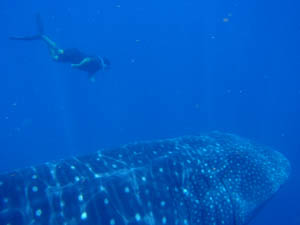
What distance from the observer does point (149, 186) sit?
4895 mm

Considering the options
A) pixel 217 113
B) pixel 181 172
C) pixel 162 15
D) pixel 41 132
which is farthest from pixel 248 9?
pixel 181 172

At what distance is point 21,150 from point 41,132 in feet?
11.6

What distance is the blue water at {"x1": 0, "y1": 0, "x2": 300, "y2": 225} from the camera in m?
26.5

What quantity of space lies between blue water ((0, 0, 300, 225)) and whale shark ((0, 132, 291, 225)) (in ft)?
37.9

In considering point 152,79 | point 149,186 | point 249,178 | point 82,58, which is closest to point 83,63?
point 82,58

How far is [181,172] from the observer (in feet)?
17.4

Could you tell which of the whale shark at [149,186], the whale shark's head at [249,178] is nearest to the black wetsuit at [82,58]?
the whale shark at [149,186]

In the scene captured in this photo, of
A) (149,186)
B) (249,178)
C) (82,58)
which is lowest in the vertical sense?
(249,178)

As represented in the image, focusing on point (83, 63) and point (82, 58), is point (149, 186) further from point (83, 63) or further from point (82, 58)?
point (82, 58)

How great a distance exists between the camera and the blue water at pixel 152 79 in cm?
2650

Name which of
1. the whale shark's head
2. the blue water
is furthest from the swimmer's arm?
the blue water

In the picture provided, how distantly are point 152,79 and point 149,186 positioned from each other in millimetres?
35919

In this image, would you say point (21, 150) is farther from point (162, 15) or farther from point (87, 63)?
point (162, 15)

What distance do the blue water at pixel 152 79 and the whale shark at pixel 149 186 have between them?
1157 centimetres
